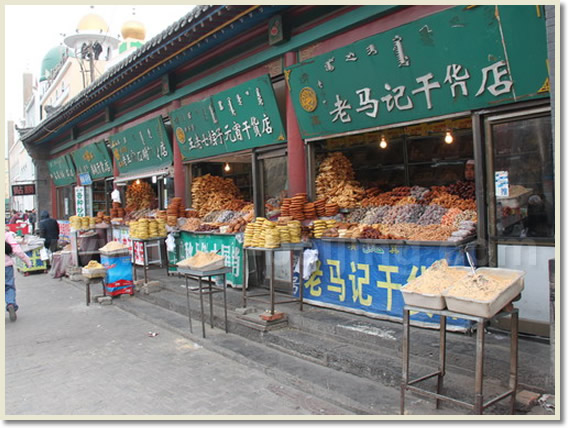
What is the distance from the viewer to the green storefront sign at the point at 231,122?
8523 mm

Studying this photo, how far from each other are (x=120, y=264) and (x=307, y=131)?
5125 millimetres

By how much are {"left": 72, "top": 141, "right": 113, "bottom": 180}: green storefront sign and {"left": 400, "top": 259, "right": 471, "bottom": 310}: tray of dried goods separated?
1429cm

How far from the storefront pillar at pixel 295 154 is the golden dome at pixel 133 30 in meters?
32.3

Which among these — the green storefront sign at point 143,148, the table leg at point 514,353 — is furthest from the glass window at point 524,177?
the green storefront sign at point 143,148

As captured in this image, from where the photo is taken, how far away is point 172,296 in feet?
30.4

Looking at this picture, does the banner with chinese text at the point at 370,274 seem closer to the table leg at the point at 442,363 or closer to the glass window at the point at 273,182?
the table leg at the point at 442,363

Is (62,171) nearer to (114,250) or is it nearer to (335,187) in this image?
(114,250)

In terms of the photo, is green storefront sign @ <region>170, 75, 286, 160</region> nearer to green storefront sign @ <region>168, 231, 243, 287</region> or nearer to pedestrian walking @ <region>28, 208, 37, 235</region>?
green storefront sign @ <region>168, 231, 243, 287</region>

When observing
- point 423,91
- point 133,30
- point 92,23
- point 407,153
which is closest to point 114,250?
A: point 407,153

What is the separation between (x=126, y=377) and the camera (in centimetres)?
545

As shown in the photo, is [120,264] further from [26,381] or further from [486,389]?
[486,389]

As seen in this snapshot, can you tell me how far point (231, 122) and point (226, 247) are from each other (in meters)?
2.62

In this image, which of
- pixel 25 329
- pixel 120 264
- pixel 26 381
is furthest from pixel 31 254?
pixel 26 381

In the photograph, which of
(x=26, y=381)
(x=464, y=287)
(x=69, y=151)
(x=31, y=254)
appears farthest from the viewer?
(x=69, y=151)
